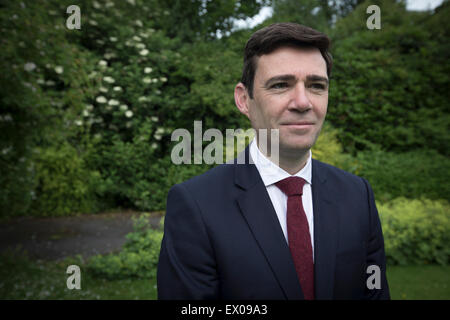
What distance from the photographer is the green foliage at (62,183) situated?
311 inches

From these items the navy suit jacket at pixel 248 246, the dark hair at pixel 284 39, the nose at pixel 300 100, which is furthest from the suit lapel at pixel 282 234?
the dark hair at pixel 284 39

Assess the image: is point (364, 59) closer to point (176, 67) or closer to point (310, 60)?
point (176, 67)

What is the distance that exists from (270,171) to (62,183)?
7956 millimetres

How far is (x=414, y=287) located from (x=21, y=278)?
5.63 meters

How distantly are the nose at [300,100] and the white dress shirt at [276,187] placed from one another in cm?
29

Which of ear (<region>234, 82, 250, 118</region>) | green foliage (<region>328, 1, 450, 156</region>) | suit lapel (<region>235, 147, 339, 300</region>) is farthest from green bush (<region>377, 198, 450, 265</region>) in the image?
ear (<region>234, 82, 250, 118</region>)

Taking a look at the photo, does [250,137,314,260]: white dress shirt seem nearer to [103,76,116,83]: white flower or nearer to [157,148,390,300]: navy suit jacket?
[157,148,390,300]: navy suit jacket

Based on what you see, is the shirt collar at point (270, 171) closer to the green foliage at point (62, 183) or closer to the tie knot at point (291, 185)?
the tie knot at point (291, 185)

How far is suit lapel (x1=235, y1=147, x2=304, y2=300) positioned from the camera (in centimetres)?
119

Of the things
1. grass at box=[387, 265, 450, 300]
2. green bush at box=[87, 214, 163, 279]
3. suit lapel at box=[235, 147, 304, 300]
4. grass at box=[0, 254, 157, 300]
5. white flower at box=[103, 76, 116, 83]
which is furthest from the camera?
white flower at box=[103, 76, 116, 83]

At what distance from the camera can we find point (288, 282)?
119cm

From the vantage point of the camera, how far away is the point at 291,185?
1371 millimetres
